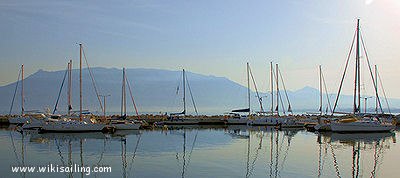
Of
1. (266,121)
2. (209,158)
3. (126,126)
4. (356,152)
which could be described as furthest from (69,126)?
(266,121)

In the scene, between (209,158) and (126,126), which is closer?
(209,158)

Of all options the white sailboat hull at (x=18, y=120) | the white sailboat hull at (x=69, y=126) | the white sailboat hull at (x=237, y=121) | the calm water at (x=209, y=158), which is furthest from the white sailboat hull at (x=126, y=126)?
the white sailboat hull at (x=237, y=121)

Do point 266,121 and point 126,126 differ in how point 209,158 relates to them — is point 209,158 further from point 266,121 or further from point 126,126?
point 266,121

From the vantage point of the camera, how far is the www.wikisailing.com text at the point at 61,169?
21719 millimetres

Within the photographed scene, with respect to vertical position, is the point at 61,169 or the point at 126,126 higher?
the point at 126,126

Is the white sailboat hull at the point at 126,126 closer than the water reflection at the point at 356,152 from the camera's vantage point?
No

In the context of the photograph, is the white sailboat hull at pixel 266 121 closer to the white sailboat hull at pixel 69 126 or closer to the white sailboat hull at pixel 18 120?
the white sailboat hull at pixel 69 126

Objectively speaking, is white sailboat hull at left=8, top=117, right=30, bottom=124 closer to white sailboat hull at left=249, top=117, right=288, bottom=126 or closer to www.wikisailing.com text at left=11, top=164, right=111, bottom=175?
white sailboat hull at left=249, top=117, right=288, bottom=126

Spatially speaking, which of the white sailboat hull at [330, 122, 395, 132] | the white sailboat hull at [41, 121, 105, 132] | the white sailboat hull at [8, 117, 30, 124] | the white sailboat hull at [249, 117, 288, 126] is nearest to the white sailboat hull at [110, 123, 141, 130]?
the white sailboat hull at [41, 121, 105, 132]

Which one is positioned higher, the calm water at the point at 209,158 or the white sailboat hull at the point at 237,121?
the white sailboat hull at the point at 237,121

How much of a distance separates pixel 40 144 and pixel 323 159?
22.7 m

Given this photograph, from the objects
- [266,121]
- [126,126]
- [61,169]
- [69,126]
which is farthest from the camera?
[266,121]

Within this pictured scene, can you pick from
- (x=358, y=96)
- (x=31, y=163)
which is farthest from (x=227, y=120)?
(x=31, y=163)

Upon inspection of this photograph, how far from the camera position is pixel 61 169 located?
22531mm
